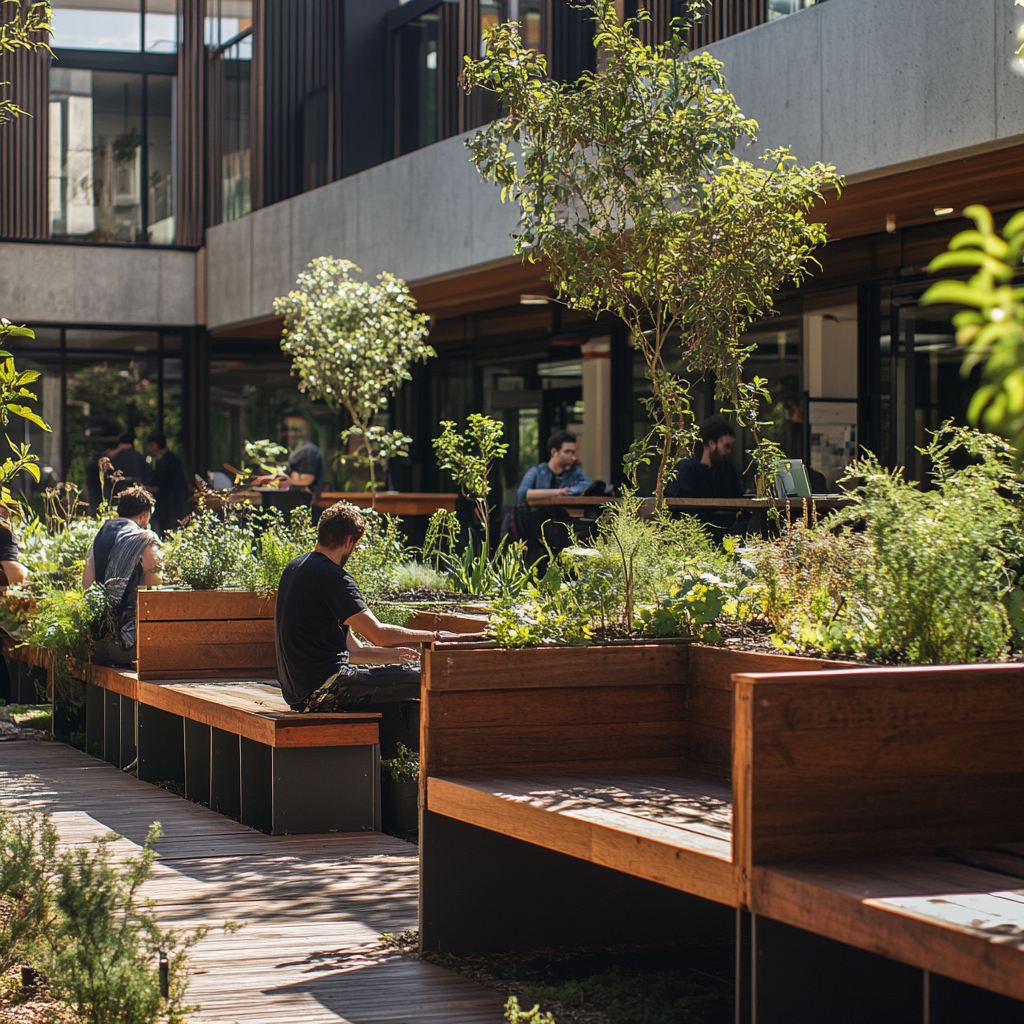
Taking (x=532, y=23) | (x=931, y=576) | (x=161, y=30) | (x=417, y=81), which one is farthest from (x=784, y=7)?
(x=161, y=30)

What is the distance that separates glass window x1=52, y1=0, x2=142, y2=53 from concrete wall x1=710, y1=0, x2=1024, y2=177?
1324 cm

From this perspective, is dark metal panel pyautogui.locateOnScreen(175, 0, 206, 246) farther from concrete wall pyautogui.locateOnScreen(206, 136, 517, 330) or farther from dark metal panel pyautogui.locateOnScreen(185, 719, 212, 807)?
dark metal panel pyautogui.locateOnScreen(185, 719, 212, 807)

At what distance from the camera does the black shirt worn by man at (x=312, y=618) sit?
18.9 feet

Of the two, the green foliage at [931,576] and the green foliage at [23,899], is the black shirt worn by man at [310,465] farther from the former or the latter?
the green foliage at [931,576]

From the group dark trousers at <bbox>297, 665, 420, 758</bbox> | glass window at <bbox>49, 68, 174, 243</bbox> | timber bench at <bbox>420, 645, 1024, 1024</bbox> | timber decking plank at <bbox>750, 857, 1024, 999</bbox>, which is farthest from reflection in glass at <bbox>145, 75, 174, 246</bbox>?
timber decking plank at <bbox>750, 857, 1024, 999</bbox>

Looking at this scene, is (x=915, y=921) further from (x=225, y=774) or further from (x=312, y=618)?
(x=225, y=774)

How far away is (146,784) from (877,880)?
4.91 m

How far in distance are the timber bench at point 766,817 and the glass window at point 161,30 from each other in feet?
61.8

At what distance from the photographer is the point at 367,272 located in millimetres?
15023

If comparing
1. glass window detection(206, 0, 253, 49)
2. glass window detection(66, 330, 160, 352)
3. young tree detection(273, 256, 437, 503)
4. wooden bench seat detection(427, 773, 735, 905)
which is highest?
glass window detection(206, 0, 253, 49)

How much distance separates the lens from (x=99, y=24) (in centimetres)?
2031

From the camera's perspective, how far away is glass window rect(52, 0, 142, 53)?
2014 centimetres

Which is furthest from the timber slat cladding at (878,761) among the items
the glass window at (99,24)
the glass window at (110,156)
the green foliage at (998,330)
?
the glass window at (99,24)

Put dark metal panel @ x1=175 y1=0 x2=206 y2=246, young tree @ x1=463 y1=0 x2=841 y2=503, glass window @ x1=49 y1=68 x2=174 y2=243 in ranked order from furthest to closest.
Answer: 1. dark metal panel @ x1=175 y1=0 x2=206 y2=246
2. glass window @ x1=49 y1=68 x2=174 y2=243
3. young tree @ x1=463 y1=0 x2=841 y2=503
